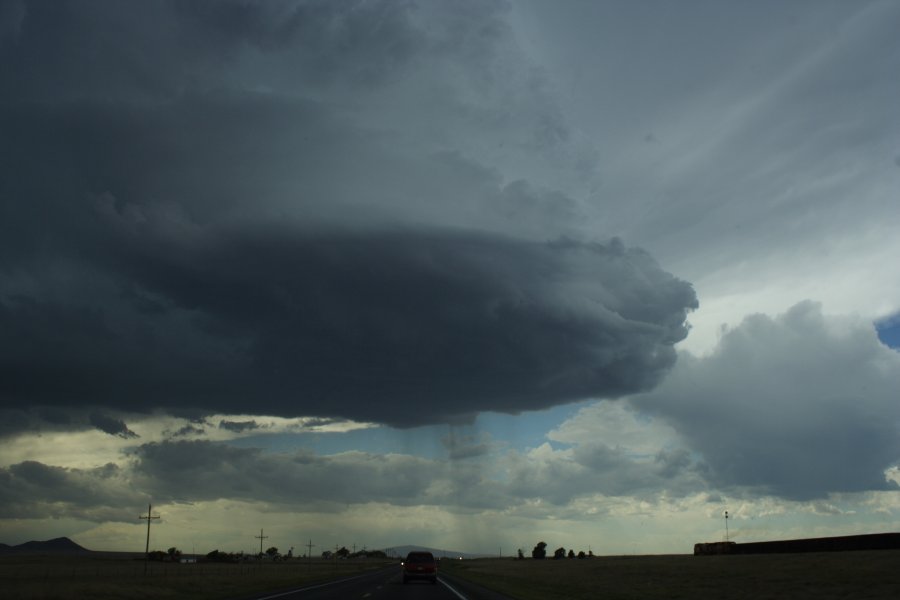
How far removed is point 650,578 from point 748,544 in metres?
79.2

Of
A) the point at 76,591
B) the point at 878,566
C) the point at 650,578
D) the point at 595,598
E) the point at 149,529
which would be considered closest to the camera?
the point at 595,598

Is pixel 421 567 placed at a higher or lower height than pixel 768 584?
higher

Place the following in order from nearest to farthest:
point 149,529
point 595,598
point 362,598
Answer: point 362,598
point 595,598
point 149,529

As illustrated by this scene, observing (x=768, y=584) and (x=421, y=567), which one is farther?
(x=421, y=567)

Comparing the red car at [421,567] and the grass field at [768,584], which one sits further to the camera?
the red car at [421,567]

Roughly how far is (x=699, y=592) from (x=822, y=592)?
827cm

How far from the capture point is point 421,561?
61.2 m

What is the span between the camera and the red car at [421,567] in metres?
60.3

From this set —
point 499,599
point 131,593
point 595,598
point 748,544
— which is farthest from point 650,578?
point 748,544

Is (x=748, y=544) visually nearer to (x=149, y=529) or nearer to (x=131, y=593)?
(x=149, y=529)

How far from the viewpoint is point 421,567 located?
198 feet

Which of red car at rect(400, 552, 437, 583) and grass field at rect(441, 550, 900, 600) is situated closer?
grass field at rect(441, 550, 900, 600)

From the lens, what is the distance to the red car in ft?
198

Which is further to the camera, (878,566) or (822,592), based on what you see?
(878,566)
